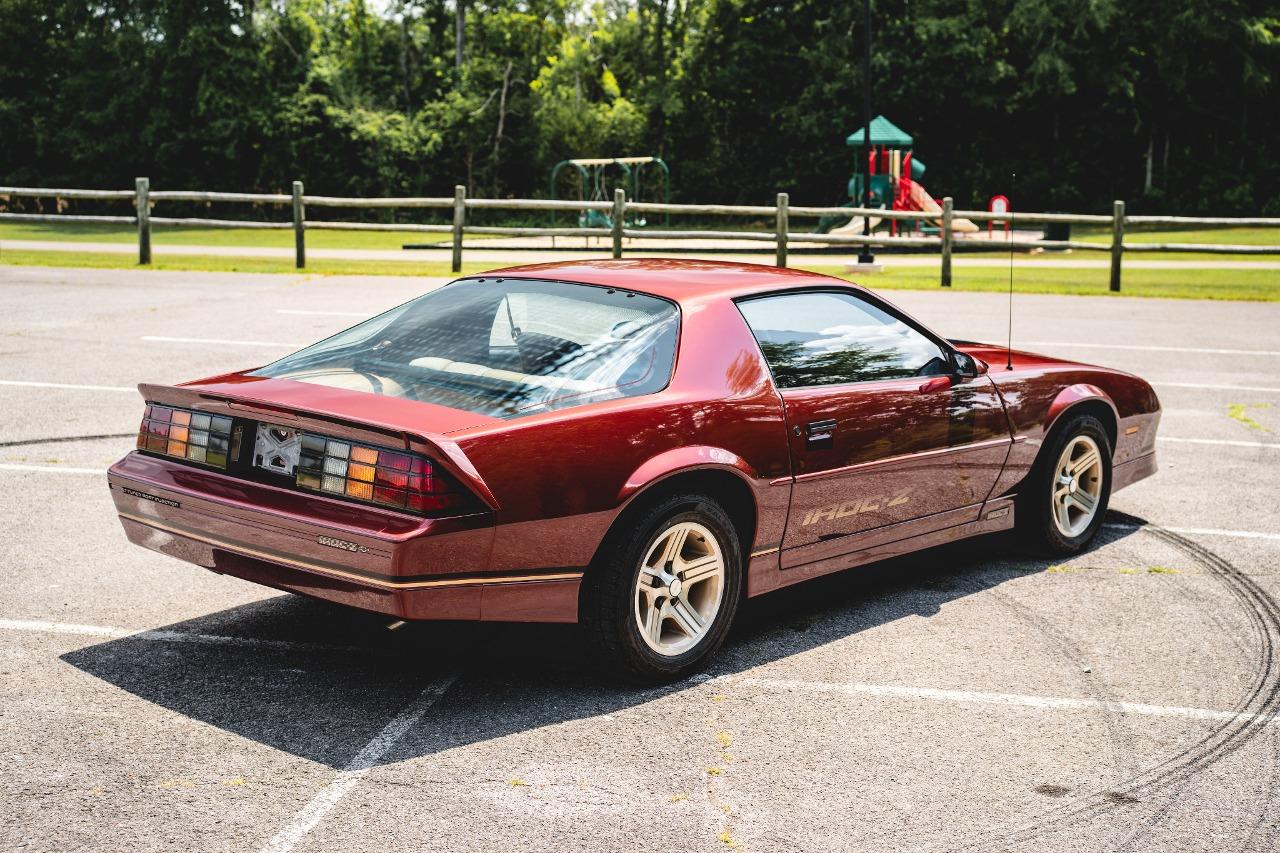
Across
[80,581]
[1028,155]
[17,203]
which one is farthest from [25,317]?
[1028,155]

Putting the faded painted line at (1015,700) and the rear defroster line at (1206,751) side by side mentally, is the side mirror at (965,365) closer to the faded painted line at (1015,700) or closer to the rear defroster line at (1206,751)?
the rear defroster line at (1206,751)

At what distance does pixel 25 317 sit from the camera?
46.0 feet

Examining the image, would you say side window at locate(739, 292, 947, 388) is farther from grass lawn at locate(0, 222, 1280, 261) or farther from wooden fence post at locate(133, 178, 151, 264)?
grass lawn at locate(0, 222, 1280, 261)

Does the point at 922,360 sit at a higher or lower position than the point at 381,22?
lower

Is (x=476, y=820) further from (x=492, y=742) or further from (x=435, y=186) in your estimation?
(x=435, y=186)

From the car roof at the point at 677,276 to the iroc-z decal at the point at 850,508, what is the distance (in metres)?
0.84

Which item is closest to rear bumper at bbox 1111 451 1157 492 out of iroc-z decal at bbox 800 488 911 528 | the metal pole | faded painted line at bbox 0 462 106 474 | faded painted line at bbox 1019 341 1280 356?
iroc-z decal at bbox 800 488 911 528

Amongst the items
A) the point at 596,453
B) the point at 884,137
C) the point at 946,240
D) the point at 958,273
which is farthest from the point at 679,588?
the point at 884,137

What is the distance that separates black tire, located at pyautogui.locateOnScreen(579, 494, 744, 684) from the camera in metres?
4.26

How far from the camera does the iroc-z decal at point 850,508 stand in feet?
16.1

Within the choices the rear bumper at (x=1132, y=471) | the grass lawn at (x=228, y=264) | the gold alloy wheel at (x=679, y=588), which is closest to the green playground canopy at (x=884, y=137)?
the grass lawn at (x=228, y=264)

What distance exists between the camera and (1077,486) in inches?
245

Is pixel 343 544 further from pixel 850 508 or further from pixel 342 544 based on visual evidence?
pixel 850 508

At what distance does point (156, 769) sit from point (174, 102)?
45.6 metres
